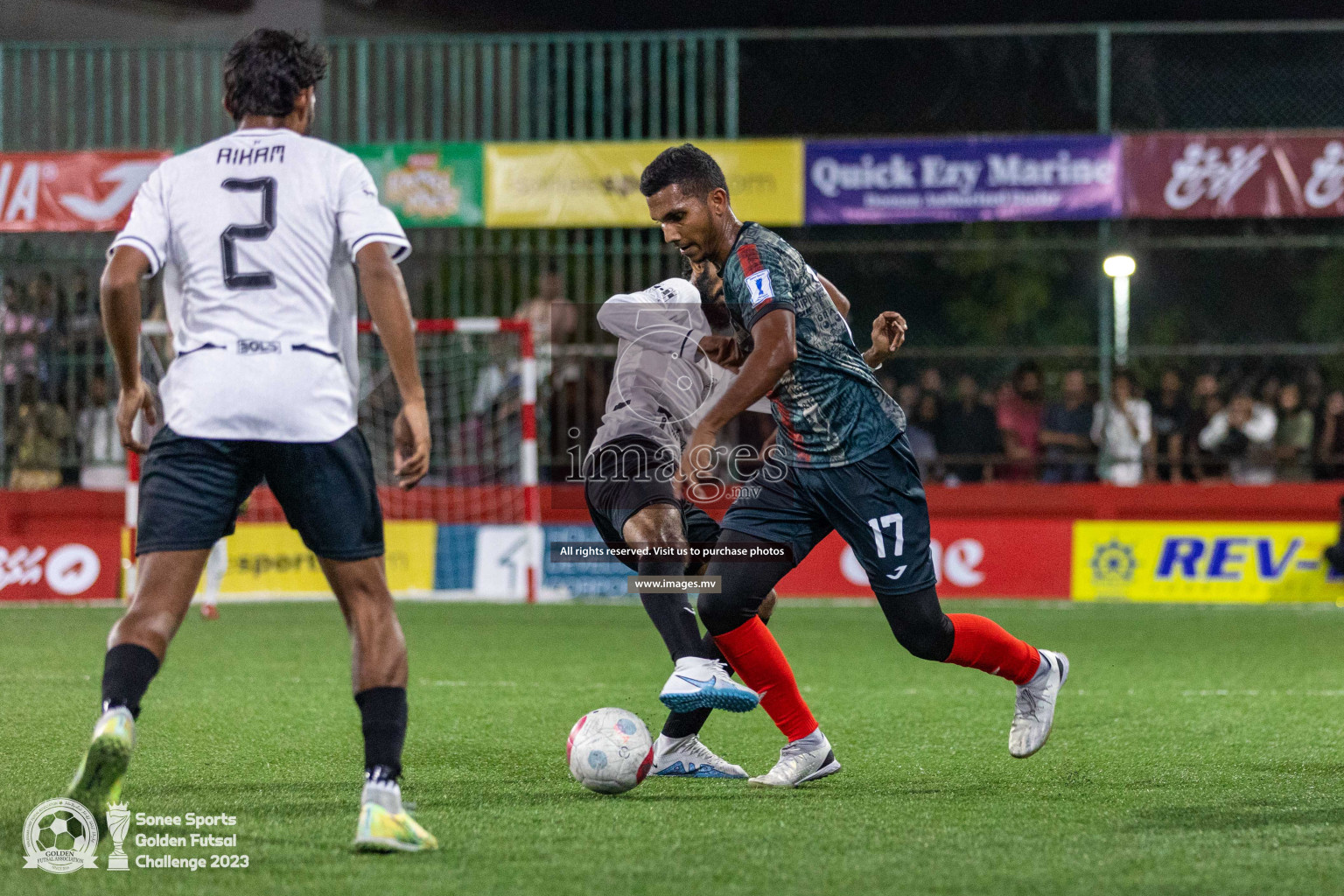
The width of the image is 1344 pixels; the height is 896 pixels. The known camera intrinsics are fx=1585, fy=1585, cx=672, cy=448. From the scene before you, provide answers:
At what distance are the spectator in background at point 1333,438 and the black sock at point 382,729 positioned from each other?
42.9 ft

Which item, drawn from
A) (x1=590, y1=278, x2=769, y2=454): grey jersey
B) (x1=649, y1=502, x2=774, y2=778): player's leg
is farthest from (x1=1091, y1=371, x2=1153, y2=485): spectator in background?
(x1=649, y1=502, x2=774, y2=778): player's leg

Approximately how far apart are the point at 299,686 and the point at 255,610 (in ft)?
18.4

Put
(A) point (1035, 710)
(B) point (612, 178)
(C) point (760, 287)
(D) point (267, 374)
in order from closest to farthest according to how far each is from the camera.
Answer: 1. (D) point (267, 374)
2. (C) point (760, 287)
3. (A) point (1035, 710)
4. (B) point (612, 178)

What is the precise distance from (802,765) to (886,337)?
1.53 m

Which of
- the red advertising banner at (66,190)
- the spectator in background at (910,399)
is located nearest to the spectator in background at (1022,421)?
the spectator in background at (910,399)

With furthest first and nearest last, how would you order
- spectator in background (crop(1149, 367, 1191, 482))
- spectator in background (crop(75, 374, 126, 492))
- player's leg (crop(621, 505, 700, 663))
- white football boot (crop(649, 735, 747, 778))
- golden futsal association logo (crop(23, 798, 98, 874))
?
1. spectator in background (crop(1149, 367, 1191, 482))
2. spectator in background (crop(75, 374, 126, 492))
3. white football boot (crop(649, 735, 747, 778))
4. player's leg (crop(621, 505, 700, 663))
5. golden futsal association logo (crop(23, 798, 98, 874))

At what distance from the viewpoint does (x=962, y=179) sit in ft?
51.4

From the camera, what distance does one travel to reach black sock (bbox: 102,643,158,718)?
4098mm

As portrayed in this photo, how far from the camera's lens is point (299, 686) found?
8.34 meters

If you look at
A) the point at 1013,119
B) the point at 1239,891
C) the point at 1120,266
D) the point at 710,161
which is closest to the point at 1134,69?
the point at 1013,119

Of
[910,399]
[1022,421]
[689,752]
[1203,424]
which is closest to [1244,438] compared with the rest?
[1203,424]

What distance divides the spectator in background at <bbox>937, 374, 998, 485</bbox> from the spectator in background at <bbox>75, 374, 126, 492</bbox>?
799 centimetres

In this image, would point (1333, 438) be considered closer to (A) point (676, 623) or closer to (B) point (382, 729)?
(A) point (676, 623)

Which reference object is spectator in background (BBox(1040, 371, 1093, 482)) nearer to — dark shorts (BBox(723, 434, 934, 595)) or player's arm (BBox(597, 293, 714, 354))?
player's arm (BBox(597, 293, 714, 354))
